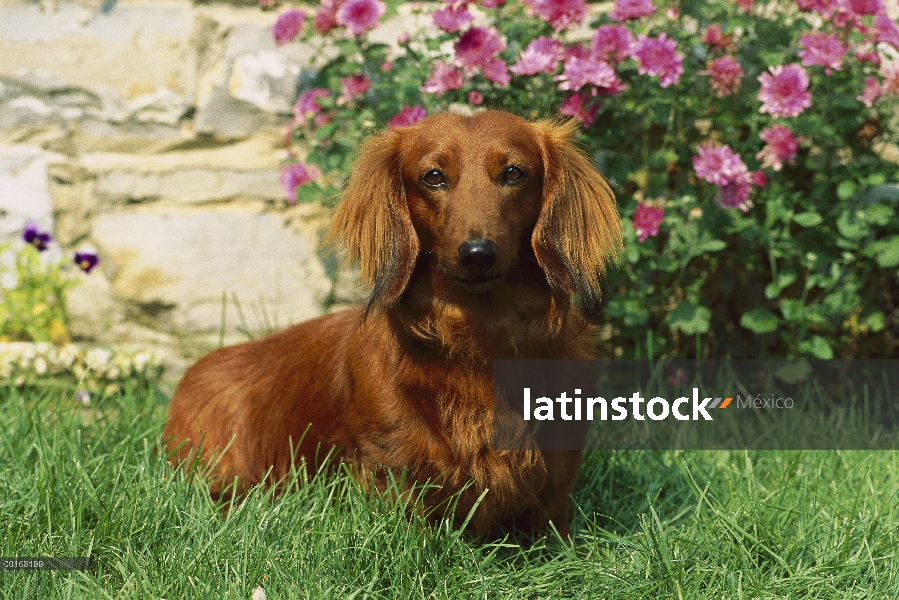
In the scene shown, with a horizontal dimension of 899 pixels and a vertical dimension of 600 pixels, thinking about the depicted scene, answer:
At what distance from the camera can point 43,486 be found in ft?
7.06

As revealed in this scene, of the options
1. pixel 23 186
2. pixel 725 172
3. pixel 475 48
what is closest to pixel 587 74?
pixel 475 48

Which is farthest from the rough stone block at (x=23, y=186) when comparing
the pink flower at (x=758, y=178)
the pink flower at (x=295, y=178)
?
the pink flower at (x=758, y=178)

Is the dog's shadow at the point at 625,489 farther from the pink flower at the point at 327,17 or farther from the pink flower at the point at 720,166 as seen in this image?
the pink flower at the point at 327,17

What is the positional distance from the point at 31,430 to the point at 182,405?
1.44 feet

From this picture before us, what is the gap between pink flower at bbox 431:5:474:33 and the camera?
2980 mm

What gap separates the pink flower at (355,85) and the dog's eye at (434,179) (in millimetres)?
1265

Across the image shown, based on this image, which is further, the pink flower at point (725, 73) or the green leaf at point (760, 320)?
the green leaf at point (760, 320)

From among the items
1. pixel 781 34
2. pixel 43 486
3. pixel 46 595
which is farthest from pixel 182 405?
pixel 781 34

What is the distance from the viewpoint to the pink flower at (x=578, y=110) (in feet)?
9.89


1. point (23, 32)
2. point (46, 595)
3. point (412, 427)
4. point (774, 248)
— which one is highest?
point (23, 32)

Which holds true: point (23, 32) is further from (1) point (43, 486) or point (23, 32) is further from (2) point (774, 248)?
(2) point (774, 248)

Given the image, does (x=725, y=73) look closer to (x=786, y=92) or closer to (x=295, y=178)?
(x=786, y=92)

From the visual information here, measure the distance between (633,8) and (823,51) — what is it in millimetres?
656

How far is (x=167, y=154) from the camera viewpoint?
377 centimetres
